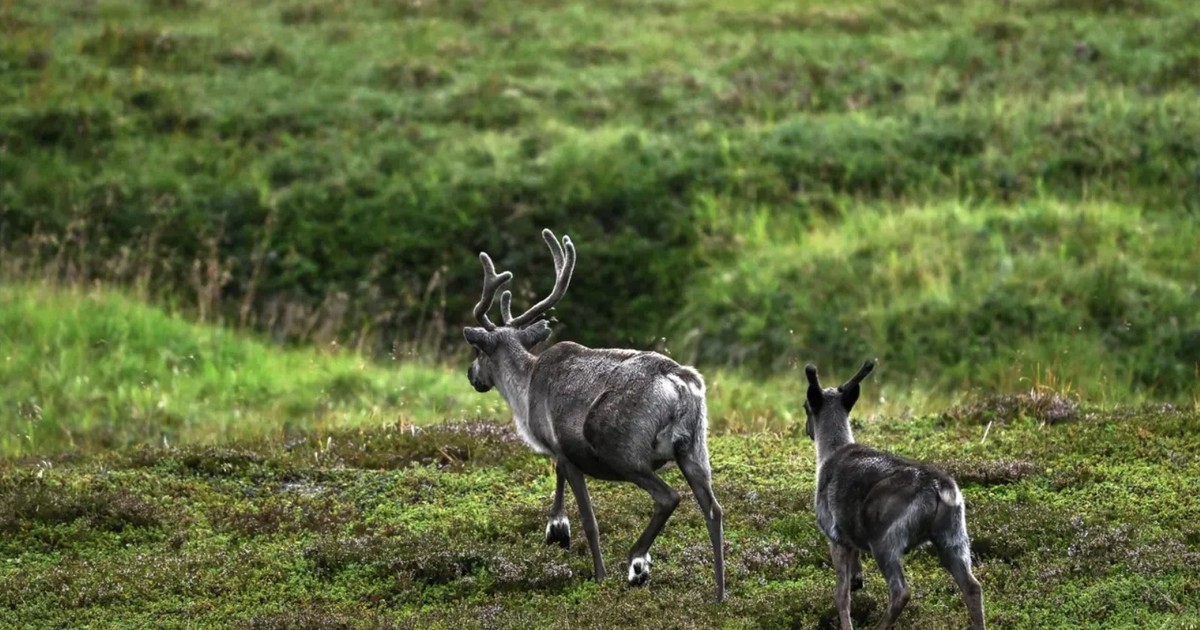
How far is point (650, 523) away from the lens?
9508 mm

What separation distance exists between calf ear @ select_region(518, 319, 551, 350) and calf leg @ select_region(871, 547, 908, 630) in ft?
12.2

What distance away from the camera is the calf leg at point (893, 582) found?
8.22 metres

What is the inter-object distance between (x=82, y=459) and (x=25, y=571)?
10.7 feet

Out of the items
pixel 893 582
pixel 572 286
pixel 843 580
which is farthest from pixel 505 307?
pixel 572 286

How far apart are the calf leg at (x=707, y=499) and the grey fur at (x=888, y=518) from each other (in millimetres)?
703

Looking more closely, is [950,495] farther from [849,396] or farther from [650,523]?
[650,523]

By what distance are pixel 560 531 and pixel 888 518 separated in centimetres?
318

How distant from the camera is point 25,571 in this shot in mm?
10680

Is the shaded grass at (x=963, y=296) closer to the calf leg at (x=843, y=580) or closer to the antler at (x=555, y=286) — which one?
the antler at (x=555, y=286)

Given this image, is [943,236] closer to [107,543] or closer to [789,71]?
[789,71]

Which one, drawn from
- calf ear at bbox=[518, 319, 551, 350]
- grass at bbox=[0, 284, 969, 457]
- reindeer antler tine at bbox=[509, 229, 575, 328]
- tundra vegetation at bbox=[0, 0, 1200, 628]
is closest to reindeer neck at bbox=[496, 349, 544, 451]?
calf ear at bbox=[518, 319, 551, 350]

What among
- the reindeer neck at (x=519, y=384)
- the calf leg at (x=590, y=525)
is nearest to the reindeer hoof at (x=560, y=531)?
the reindeer neck at (x=519, y=384)

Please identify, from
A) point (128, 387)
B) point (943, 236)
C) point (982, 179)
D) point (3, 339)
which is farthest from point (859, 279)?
point (3, 339)

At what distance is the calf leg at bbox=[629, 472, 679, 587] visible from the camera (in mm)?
9469
